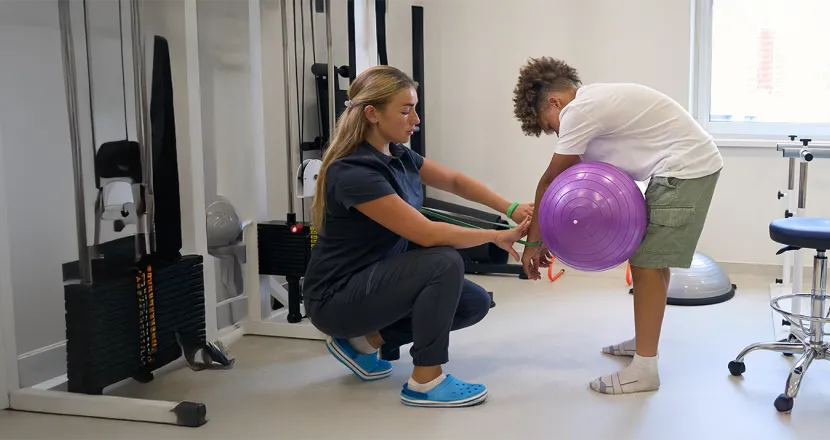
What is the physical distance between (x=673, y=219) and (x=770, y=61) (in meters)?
2.53

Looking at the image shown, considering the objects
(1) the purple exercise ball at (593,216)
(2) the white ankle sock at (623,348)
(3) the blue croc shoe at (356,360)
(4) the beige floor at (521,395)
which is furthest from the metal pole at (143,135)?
(2) the white ankle sock at (623,348)

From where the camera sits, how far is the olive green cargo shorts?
2.45m

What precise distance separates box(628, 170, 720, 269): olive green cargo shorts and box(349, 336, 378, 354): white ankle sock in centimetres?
88

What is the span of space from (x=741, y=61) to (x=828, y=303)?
154 cm

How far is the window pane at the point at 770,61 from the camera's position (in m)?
4.44

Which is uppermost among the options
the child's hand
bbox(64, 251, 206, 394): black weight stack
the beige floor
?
the child's hand

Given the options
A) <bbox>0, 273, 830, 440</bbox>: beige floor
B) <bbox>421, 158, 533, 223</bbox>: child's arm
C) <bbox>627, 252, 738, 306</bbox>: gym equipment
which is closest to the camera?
<bbox>0, 273, 830, 440</bbox>: beige floor

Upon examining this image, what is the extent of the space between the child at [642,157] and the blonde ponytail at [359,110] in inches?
17.1

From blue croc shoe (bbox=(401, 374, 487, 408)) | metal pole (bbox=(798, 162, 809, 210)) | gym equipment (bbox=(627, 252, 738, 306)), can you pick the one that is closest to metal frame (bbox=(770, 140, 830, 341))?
metal pole (bbox=(798, 162, 809, 210))

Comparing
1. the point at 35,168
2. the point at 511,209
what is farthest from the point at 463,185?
the point at 35,168

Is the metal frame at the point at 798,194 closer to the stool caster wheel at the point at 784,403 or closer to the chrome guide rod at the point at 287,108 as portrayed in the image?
the stool caster wheel at the point at 784,403

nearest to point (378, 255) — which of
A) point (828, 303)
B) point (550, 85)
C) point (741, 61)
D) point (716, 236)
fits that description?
point (550, 85)

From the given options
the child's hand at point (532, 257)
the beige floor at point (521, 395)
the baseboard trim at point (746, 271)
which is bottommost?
the beige floor at point (521, 395)

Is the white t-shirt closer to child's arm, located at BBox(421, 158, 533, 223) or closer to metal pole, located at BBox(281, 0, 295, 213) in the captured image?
child's arm, located at BBox(421, 158, 533, 223)
